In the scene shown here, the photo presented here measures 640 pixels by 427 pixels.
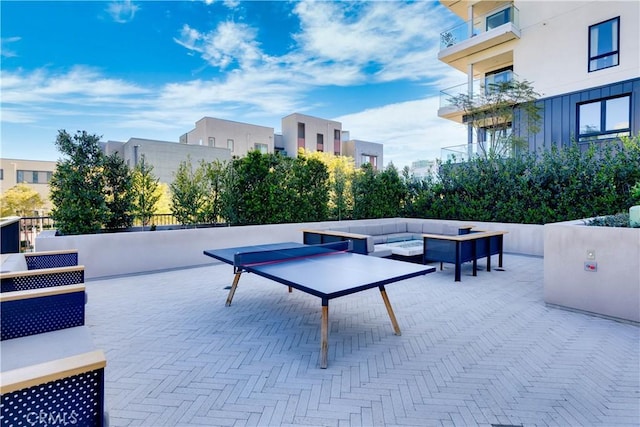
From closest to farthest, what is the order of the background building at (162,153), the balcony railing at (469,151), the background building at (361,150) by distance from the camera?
1. the balcony railing at (469,151)
2. the background building at (162,153)
3. the background building at (361,150)

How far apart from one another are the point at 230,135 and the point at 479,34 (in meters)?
20.9

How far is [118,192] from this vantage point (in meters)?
7.66

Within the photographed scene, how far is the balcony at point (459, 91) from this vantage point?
1373cm

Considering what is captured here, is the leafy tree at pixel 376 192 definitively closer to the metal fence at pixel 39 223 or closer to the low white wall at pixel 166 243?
the low white wall at pixel 166 243

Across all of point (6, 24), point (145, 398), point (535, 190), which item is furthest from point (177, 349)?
point (535, 190)

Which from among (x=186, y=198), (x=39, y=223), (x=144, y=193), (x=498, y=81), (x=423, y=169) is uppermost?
(x=498, y=81)

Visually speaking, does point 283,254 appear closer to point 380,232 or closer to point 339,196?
point 380,232

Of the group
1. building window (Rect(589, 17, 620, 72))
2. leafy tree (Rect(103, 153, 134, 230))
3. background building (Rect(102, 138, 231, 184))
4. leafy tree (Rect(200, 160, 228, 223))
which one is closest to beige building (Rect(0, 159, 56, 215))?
background building (Rect(102, 138, 231, 184))

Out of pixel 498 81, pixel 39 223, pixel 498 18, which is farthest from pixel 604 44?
pixel 39 223

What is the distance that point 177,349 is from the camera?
11.8 ft

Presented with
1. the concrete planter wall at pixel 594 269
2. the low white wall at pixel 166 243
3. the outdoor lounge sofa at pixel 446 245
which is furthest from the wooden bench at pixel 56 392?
the low white wall at pixel 166 243

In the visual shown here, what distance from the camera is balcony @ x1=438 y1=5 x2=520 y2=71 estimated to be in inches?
545

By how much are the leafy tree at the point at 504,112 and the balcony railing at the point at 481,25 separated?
2714 millimetres

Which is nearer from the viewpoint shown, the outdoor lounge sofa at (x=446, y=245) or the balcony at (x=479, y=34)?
the outdoor lounge sofa at (x=446, y=245)
